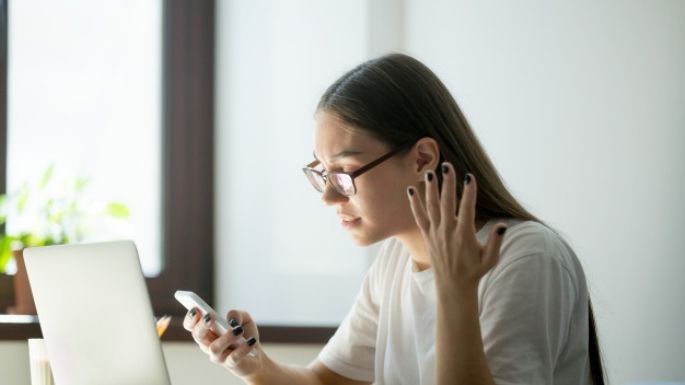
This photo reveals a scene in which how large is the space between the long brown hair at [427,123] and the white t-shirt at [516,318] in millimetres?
41

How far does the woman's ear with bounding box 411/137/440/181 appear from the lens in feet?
5.24

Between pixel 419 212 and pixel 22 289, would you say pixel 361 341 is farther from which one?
pixel 22 289

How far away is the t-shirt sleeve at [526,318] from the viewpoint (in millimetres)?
1426

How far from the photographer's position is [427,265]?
5.71 feet

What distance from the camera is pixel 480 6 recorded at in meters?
2.54

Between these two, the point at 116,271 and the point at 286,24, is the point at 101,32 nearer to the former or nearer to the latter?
the point at 286,24

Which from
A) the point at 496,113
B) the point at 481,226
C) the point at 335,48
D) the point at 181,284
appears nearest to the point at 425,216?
the point at 481,226

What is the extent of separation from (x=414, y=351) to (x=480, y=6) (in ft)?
3.74

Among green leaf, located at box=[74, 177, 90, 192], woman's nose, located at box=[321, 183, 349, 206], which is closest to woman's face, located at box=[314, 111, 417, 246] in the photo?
woman's nose, located at box=[321, 183, 349, 206]

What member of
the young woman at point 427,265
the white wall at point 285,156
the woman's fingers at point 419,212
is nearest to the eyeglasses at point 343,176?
the young woman at point 427,265

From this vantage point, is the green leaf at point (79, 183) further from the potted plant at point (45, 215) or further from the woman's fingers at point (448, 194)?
the woman's fingers at point (448, 194)

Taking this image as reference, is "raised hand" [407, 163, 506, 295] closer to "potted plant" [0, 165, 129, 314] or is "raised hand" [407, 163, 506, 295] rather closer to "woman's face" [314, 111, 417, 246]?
"woman's face" [314, 111, 417, 246]

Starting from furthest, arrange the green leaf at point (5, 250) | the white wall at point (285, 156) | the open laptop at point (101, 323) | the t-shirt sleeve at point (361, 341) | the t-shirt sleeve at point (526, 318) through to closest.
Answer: the green leaf at point (5, 250), the white wall at point (285, 156), the t-shirt sleeve at point (361, 341), the open laptop at point (101, 323), the t-shirt sleeve at point (526, 318)

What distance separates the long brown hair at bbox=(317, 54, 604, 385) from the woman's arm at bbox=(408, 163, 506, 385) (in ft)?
0.96
